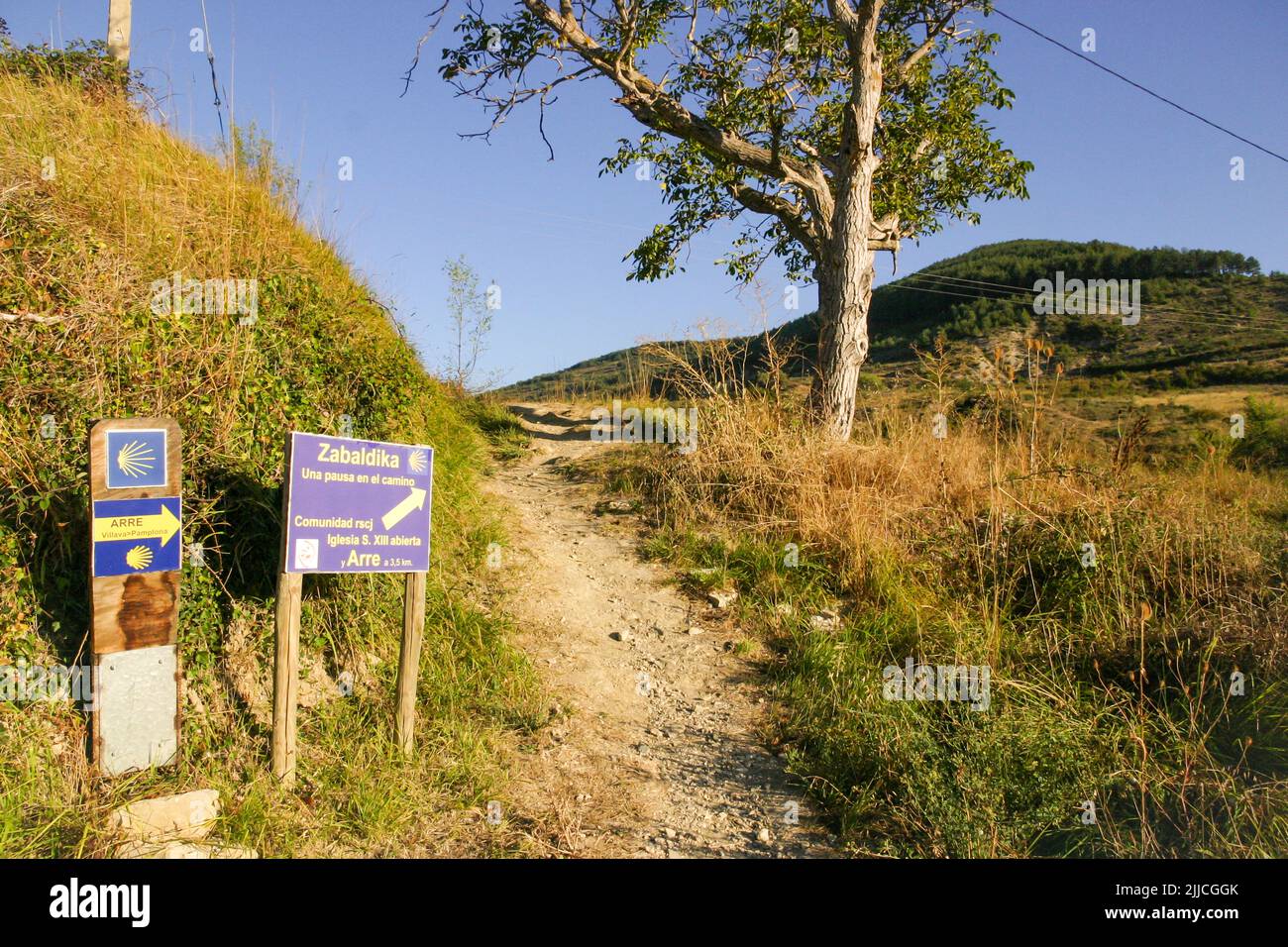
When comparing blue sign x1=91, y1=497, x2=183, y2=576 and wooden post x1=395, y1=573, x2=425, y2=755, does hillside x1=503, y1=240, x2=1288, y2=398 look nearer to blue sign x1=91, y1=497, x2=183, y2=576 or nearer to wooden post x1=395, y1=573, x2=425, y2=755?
wooden post x1=395, y1=573, x2=425, y2=755

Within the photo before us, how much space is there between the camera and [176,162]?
21.5ft

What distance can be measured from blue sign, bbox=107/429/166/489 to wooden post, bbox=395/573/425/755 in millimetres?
1254

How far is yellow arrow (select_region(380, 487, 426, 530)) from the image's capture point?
382 cm

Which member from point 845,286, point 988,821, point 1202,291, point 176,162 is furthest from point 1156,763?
point 1202,291

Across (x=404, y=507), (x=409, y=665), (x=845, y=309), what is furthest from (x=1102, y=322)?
(x=409, y=665)

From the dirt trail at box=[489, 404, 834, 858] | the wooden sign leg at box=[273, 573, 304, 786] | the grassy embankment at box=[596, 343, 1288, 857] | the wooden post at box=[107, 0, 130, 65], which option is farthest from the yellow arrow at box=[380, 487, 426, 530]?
the wooden post at box=[107, 0, 130, 65]

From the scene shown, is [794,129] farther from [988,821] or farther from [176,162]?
[988,821]

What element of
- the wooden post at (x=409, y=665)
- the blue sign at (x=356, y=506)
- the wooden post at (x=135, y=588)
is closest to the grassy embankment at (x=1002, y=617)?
the wooden post at (x=409, y=665)

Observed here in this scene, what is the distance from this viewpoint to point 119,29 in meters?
9.52

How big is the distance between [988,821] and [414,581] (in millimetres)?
2964

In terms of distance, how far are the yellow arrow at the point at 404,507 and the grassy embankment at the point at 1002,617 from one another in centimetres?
245

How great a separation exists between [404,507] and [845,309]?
622 centimetres

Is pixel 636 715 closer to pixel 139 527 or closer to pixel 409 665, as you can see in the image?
pixel 409 665

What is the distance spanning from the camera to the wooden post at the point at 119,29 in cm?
934
